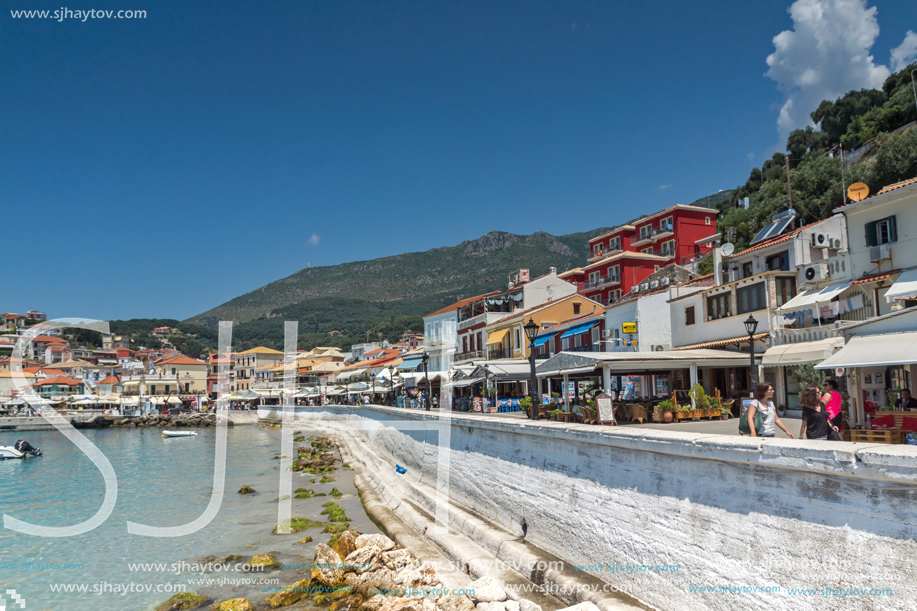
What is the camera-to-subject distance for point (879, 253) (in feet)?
53.5

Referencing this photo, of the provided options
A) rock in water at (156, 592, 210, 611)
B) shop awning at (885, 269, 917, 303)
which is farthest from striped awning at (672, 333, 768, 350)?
rock in water at (156, 592, 210, 611)

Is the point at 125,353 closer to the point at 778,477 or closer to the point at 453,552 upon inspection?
the point at 453,552

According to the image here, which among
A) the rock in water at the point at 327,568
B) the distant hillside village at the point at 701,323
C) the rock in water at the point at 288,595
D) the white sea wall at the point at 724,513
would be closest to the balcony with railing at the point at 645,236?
the distant hillside village at the point at 701,323

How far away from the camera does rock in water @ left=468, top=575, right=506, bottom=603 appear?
27.2ft

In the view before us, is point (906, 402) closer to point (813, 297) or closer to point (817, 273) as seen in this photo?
point (813, 297)

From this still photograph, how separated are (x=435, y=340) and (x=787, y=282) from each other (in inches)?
1408

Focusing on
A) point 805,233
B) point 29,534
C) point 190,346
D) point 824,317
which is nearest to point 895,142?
point 805,233

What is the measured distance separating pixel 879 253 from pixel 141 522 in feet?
80.0

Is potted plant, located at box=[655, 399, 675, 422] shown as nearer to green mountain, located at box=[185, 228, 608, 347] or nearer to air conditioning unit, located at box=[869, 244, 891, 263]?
air conditioning unit, located at box=[869, 244, 891, 263]

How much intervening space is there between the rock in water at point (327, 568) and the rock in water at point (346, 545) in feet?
1.13

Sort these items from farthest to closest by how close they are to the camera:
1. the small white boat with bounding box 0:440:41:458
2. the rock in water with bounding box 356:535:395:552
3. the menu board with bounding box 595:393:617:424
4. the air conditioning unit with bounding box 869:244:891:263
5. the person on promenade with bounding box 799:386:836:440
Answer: the small white boat with bounding box 0:440:41:458, the air conditioning unit with bounding box 869:244:891:263, the menu board with bounding box 595:393:617:424, the rock in water with bounding box 356:535:395:552, the person on promenade with bounding box 799:386:836:440

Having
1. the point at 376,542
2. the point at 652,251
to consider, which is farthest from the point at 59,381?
the point at 376,542

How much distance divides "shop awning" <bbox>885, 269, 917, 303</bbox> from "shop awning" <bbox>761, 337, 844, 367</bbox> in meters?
1.65

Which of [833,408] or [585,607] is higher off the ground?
[833,408]
